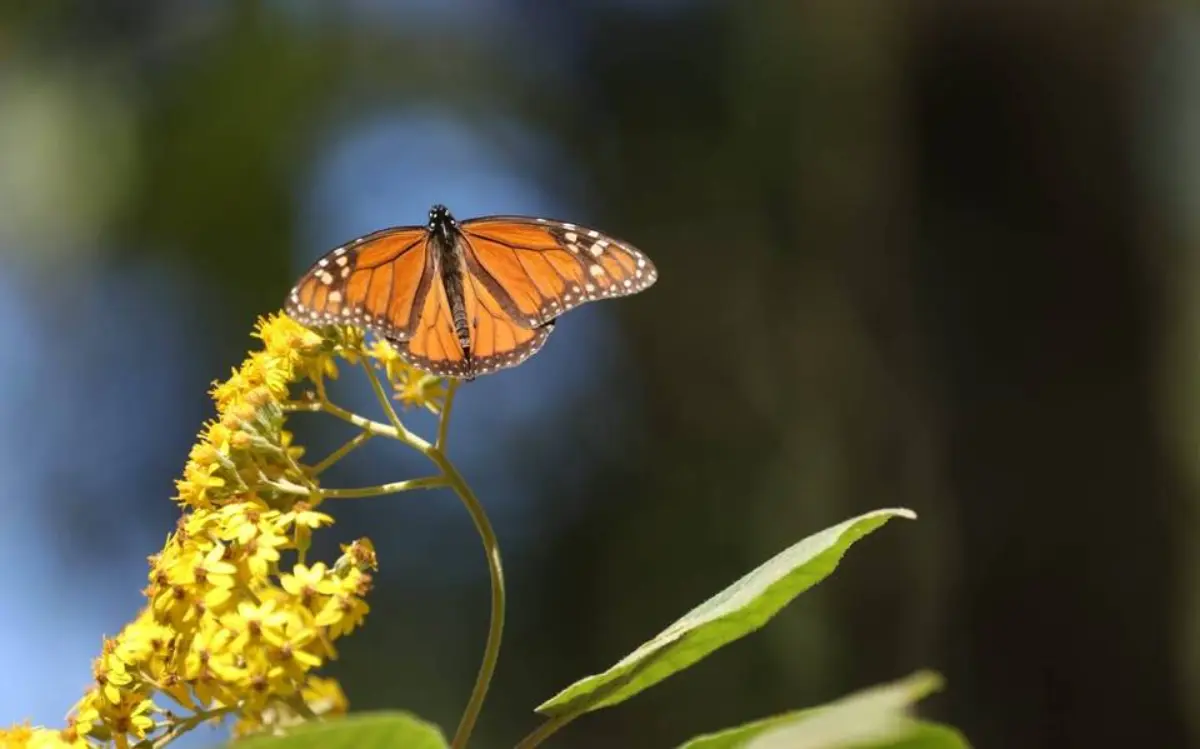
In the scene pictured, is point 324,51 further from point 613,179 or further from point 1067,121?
point 1067,121

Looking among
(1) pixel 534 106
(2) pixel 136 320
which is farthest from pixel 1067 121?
(2) pixel 136 320

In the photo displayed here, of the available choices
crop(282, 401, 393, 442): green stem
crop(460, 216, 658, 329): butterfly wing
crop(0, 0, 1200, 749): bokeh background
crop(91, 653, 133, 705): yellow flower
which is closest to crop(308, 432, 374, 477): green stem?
crop(282, 401, 393, 442): green stem

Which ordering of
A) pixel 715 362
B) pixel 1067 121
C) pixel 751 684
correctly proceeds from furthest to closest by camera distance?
pixel 715 362 → pixel 751 684 → pixel 1067 121

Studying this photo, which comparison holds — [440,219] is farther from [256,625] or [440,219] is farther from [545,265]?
[256,625]

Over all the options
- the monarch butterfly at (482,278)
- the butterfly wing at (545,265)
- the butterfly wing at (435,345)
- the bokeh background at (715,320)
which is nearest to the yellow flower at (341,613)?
the butterfly wing at (435,345)

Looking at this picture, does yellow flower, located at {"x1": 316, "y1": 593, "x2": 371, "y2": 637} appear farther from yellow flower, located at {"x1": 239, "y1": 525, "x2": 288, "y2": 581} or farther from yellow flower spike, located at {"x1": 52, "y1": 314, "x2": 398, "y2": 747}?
yellow flower, located at {"x1": 239, "y1": 525, "x2": 288, "y2": 581}

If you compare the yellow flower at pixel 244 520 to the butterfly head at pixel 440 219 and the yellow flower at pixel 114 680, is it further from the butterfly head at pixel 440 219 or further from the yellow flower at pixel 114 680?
the butterfly head at pixel 440 219

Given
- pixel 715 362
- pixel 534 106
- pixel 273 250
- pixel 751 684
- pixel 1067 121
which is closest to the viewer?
pixel 1067 121
